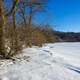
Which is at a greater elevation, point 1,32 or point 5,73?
point 1,32

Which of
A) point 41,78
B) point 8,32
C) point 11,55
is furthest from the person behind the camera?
point 11,55

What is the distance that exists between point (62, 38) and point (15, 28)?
48061 mm

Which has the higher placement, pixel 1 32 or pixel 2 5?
pixel 2 5

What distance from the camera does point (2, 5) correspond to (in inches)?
281

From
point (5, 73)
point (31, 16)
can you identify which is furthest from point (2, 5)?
point (31, 16)

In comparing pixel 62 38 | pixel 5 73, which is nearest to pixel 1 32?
pixel 5 73

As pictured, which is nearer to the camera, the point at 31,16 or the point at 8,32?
the point at 8,32

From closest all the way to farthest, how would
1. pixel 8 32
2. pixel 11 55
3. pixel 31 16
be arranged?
pixel 8 32, pixel 11 55, pixel 31 16

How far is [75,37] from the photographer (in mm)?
54500

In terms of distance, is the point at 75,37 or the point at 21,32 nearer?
the point at 21,32

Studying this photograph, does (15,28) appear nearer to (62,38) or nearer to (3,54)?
(3,54)

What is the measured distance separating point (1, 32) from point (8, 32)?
1.52ft

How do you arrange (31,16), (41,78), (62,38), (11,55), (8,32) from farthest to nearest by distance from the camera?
(62,38) → (31,16) → (11,55) → (8,32) → (41,78)

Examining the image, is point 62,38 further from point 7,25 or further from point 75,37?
point 7,25
